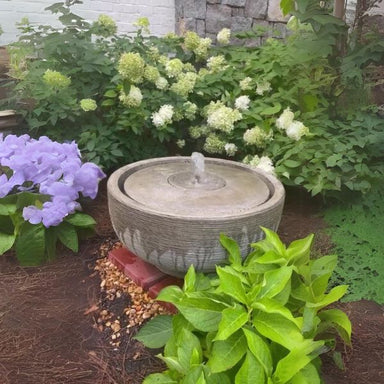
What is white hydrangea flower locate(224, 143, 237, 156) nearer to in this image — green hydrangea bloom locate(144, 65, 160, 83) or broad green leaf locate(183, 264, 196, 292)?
green hydrangea bloom locate(144, 65, 160, 83)

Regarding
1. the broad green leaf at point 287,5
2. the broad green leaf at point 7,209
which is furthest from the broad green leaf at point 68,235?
the broad green leaf at point 287,5

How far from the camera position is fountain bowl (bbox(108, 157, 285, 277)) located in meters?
1.62

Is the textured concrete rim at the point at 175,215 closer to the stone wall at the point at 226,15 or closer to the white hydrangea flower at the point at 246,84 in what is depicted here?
the white hydrangea flower at the point at 246,84

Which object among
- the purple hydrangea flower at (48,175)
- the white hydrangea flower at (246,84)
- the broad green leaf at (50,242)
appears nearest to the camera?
the purple hydrangea flower at (48,175)

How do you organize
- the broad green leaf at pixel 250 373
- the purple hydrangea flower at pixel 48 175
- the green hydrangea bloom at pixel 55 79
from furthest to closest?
the green hydrangea bloom at pixel 55 79 → the purple hydrangea flower at pixel 48 175 → the broad green leaf at pixel 250 373

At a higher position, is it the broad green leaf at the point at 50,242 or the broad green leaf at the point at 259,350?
the broad green leaf at the point at 259,350

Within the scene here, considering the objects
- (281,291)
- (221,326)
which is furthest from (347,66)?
(221,326)

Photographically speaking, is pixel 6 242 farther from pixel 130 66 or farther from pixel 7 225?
pixel 130 66

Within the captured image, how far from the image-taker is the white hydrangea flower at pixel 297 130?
248cm

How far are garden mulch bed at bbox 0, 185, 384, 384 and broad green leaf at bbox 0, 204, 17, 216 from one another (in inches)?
10.8

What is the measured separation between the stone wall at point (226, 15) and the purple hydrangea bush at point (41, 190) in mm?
2742

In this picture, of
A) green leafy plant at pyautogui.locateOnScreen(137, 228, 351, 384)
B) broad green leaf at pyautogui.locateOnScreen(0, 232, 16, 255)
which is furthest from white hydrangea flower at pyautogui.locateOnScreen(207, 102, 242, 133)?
broad green leaf at pyautogui.locateOnScreen(0, 232, 16, 255)

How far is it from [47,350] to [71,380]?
0.20 meters

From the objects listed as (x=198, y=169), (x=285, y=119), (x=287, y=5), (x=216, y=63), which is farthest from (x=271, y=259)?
(x=216, y=63)
